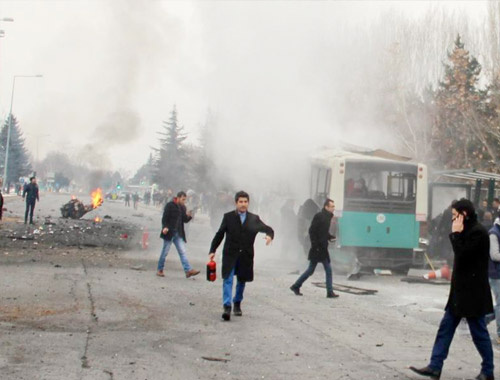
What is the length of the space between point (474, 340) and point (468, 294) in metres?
0.41

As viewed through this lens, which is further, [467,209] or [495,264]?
[495,264]

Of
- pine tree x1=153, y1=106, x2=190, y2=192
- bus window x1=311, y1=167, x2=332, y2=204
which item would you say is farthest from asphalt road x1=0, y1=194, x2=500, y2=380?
pine tree x1=153, y1=106, x2=190, y2=192

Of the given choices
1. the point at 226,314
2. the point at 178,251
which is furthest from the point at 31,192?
the point at 226,314

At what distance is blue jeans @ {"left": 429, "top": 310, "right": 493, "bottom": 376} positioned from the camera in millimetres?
6741

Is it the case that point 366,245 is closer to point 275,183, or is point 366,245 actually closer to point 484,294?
point 275,183

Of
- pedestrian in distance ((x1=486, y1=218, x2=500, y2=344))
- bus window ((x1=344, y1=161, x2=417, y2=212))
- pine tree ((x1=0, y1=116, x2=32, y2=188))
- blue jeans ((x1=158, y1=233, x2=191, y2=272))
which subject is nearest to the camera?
pedestrian in distance ((x1=486, y1=218, x2=500, y2=344))

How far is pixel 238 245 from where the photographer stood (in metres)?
10.1

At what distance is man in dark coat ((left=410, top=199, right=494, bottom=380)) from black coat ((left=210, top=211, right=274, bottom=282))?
3.63 metres

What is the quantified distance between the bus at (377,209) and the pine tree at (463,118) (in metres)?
20.1

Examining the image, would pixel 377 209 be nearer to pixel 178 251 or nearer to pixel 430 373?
pixel 178 251

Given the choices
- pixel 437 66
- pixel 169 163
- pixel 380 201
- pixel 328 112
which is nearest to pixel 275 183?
pixel 328 112

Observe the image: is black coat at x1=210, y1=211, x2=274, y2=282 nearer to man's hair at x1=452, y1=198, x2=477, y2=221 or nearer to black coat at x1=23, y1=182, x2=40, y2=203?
man's hair at x1=452, y1=198, x2=477, y2=221

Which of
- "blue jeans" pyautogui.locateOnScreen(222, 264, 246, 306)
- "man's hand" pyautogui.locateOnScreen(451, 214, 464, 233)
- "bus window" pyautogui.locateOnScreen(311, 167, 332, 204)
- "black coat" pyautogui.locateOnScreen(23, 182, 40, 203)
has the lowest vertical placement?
"blue jeans" pyautogui.locateOnScreen(222, 264, 246, 306)

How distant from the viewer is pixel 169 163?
2643 inches
